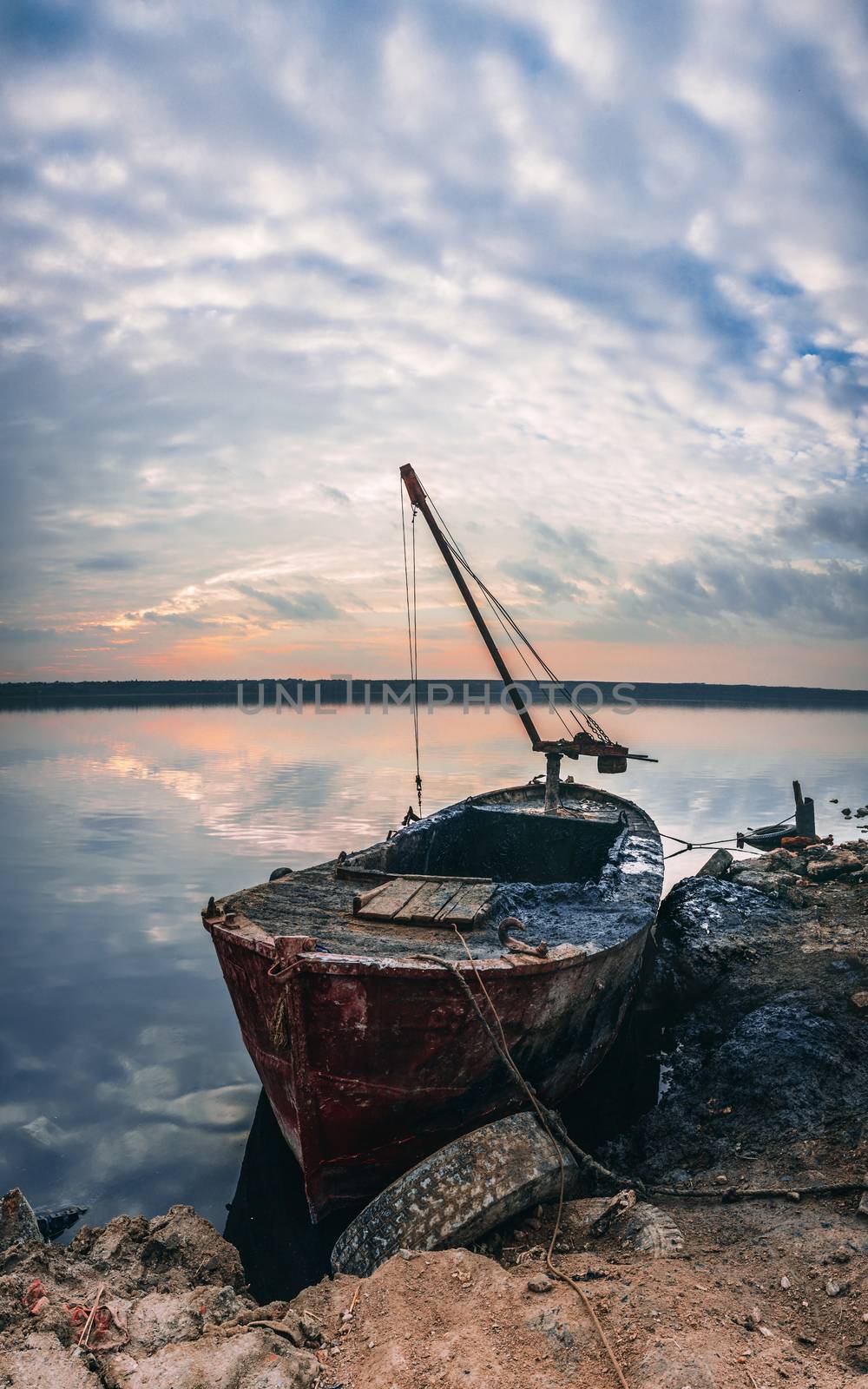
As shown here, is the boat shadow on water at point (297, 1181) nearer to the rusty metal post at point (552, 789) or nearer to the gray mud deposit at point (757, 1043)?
the gray mud deposit at point (757, 1043)

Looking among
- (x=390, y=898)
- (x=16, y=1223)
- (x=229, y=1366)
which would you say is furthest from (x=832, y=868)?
(x=16, y=1223)

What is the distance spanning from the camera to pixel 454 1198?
17.6 ft

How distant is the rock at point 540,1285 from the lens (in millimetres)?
4559

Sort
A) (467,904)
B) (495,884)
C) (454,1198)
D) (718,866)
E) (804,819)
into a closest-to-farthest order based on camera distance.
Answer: (454,1198)
(467,904)
(495,884)
(718,866)
(804,819)

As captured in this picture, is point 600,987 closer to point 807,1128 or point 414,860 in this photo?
point 807,1128

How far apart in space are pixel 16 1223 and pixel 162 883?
14376mm

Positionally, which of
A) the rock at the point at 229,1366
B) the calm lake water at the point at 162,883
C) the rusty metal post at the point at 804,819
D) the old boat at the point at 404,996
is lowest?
the calm lake water at the point at 162,883

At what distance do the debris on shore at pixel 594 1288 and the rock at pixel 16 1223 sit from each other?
0.04 metres

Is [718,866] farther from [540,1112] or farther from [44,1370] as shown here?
[44,1370]

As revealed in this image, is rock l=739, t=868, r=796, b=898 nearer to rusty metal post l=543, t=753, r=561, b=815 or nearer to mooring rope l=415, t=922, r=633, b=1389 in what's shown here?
rusty metal post l=543, t=753, r=561, b=815

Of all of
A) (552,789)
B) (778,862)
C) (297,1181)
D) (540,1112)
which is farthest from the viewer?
(778,862)

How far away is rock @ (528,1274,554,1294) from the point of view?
4.56m

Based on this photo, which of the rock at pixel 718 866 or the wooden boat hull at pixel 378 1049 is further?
the rock at pixel 718 866

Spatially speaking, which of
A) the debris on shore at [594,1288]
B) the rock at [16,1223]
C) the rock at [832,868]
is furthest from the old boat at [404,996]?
the rock at [832,868]
